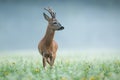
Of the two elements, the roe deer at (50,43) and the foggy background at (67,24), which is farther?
the foggy background at (67,24)

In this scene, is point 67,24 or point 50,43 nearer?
point 50,43

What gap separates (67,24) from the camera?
5539 millimetres

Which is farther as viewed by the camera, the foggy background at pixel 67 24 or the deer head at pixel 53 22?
the foggy background at pixel 67 24

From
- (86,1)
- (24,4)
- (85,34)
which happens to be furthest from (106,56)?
(24,4)

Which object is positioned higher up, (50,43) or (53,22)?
(53,22)

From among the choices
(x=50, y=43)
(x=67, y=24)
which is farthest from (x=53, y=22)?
(x=67, y=24)

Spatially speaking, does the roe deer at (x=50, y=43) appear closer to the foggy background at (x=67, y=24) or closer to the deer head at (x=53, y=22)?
the deer head at (x=53, y=22)

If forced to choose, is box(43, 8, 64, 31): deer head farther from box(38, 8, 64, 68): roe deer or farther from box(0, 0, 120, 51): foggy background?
box(0, 0, 120, 51): foggy background

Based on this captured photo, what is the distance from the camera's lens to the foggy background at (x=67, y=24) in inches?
210

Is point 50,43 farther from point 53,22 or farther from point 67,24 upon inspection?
point 67,24

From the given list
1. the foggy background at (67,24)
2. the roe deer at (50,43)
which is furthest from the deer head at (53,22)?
the foggy background at (67,24)

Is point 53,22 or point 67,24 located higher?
point 67,24

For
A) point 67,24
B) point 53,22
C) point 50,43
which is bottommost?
point 50,43

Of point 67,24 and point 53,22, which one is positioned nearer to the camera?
point 53,22
